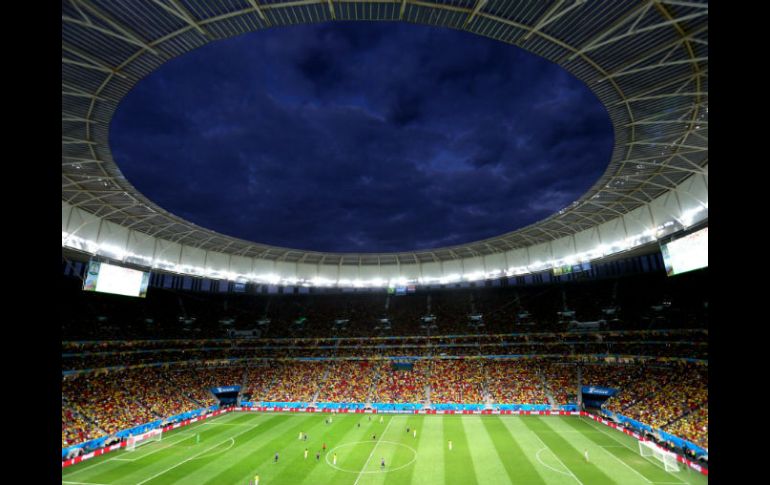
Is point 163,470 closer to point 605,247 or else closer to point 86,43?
point 86,43

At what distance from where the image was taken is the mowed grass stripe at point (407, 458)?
27184 mm

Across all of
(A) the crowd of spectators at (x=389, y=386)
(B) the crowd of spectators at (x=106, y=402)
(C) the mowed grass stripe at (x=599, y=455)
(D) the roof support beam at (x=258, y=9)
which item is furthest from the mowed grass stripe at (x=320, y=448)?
(D) the roof support beam at (x=258, y=9)

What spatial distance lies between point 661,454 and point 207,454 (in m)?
35.1

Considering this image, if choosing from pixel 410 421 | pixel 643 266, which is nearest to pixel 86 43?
pixel 410 421

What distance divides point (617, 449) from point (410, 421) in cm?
1997

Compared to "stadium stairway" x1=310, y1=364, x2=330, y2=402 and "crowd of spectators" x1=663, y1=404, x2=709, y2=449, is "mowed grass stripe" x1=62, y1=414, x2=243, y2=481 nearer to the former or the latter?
"stadium stairway" x1=310, y1=364, x2=330, y2=402

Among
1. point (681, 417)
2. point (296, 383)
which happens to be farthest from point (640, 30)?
point (296, 383)

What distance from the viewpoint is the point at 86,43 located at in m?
18.0

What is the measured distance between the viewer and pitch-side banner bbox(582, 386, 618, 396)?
151 ft

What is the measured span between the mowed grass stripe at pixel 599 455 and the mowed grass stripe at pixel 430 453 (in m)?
11.1

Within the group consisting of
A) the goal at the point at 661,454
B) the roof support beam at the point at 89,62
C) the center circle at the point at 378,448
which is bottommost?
the center circle at the point at 378,448

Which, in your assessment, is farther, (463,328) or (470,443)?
(463,328)

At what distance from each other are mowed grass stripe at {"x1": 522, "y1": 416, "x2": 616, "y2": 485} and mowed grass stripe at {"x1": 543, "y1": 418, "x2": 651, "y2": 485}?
466 mm

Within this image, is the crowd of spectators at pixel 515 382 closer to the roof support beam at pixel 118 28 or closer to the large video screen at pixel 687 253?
the large video screen at pixel 687 253
